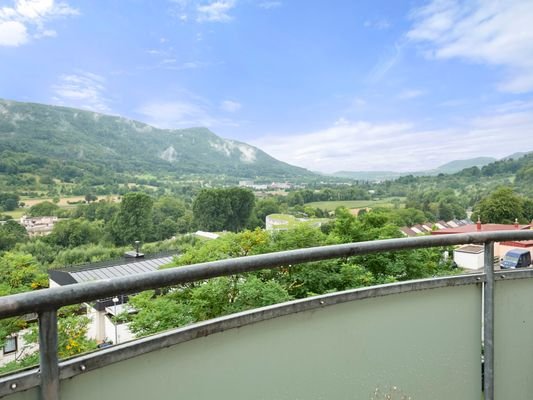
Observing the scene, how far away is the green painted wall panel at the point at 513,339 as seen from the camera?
128 cm

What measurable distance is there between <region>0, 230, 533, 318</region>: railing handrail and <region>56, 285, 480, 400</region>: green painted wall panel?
0.14m

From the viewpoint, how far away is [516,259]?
4.63 ft

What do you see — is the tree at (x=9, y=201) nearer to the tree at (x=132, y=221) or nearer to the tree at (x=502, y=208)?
the tree at (x=132, y=221)

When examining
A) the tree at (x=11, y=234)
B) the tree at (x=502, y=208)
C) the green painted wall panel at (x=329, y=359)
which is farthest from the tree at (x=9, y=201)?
the green painted wall panel at (x=329, y=359)

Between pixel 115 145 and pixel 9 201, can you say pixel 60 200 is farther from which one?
pixel 115 145

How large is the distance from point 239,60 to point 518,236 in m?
107

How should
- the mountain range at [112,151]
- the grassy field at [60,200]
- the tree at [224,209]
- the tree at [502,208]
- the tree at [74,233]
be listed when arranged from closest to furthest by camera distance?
the tree at [502,208]
the tree at [74,233]
the tree at [224,209]
the grassy field at [60,200]
the mountain range at [112,151]

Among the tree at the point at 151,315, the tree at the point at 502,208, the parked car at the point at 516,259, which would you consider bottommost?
the tree at the point at 502,208

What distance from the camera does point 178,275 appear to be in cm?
75

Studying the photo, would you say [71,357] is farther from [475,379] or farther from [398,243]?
[475,379]

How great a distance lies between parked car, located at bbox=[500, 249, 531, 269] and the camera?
1356mm

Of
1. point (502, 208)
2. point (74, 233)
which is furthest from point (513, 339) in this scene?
point (74, 233)

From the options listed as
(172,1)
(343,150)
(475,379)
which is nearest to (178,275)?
(475,379)

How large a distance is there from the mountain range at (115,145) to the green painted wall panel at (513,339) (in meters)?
72.5
